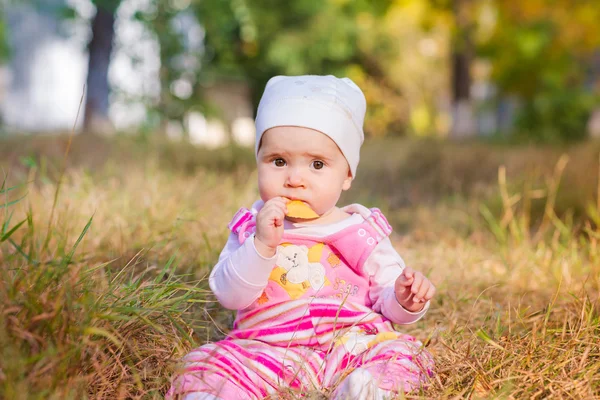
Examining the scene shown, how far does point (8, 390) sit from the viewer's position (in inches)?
54.6

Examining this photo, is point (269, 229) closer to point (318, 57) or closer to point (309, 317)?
point (309, 317)

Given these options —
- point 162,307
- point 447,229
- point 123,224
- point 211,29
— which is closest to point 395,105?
point 211,29

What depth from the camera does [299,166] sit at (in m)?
2.06

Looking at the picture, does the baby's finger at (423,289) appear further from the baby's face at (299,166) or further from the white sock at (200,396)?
the white sock at (200,396)

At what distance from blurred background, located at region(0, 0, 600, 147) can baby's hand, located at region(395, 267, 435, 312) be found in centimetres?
516

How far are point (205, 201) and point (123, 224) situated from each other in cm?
100

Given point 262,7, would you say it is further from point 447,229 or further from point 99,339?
point 99,339

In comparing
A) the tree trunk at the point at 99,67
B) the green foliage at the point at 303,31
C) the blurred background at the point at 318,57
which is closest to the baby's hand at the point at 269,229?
the blurred background at the point at 318,57

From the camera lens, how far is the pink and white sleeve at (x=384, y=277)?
209 cm

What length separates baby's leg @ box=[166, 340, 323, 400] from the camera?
1.77 m

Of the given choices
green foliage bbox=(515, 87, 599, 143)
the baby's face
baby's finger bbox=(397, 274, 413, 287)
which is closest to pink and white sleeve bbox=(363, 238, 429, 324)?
baby's finger bbox=(397, 274, 413, 287)

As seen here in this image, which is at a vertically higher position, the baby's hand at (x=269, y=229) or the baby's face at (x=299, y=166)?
the baby's face at (x=299, y=166)

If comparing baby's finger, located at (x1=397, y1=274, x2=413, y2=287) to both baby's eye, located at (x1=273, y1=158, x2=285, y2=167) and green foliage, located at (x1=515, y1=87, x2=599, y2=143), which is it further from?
green foliage, located at (x1=515, y1=87, x2=599, y2=143)

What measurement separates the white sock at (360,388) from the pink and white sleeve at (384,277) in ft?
1.22
